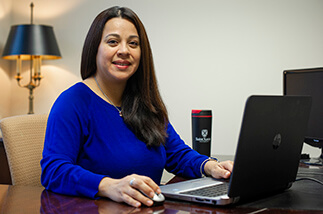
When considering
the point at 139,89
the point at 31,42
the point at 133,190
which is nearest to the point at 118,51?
the point at 139,89

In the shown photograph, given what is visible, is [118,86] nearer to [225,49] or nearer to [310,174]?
[310,174]

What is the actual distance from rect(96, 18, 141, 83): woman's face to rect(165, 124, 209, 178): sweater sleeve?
32 centimetres

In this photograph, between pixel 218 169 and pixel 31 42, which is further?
pixel 31 42

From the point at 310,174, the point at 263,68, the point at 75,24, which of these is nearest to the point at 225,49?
the point at 263,68

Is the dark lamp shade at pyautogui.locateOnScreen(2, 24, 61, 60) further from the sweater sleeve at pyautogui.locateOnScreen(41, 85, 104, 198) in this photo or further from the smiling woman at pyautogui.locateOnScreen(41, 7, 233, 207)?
the sweater sleeve at pyautogui.locateOnScreen(41, 85, 104, 198)

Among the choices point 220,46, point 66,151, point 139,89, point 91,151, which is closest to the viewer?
point 66,151

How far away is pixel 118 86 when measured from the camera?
1563 millimetres

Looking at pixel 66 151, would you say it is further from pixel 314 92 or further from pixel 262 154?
pixel 314 92

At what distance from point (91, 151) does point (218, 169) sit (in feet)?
1.41

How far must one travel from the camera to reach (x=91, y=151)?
132 centimetres

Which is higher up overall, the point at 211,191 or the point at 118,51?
the point at 118,51

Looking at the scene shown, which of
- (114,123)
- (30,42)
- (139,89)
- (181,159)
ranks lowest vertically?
(181,159)

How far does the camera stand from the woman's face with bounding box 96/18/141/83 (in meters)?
1.46

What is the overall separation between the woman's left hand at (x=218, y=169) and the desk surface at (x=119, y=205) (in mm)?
196
